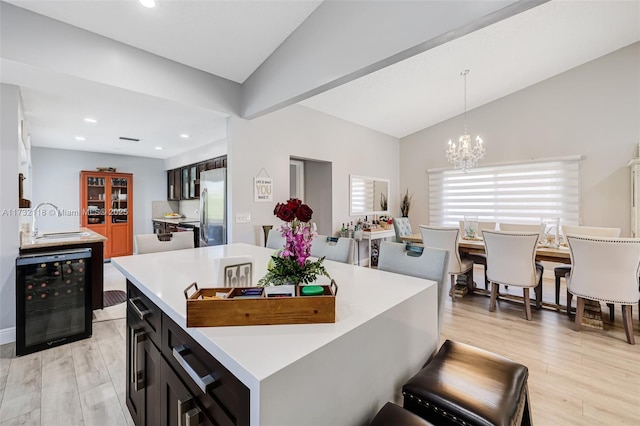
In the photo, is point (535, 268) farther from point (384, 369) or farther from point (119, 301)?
point (119, 301)

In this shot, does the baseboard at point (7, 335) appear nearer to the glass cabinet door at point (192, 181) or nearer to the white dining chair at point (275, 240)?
the white dining chair at point (275, 240)

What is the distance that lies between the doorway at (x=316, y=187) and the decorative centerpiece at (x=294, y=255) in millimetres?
3908

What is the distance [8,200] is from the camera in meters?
2.51

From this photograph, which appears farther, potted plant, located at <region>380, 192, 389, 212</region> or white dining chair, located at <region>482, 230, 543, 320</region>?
potted plant, located at <region>380, 192, 389, 212</region>

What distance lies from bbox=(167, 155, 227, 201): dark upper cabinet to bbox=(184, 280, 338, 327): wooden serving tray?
4276 millimetres

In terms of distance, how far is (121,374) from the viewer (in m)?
2.12

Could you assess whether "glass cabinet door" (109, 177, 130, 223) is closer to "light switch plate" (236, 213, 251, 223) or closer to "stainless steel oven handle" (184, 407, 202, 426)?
"light switch plate" (236, 213, 251, 223)

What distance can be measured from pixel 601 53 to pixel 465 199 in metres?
2.93

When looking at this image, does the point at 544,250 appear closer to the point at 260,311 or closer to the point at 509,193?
the point at 509,193

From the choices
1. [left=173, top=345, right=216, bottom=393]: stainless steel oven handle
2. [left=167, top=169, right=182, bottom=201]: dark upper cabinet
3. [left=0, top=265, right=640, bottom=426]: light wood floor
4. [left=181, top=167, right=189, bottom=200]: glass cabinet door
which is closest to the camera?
[left=173, top=345, right=216, bottom=393]: stainless steel oven handle

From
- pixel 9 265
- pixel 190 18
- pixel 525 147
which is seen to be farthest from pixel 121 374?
pixel 525 147

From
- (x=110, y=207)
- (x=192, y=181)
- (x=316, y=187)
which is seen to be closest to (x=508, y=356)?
(x=316, y=187)

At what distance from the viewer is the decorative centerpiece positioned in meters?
0.99

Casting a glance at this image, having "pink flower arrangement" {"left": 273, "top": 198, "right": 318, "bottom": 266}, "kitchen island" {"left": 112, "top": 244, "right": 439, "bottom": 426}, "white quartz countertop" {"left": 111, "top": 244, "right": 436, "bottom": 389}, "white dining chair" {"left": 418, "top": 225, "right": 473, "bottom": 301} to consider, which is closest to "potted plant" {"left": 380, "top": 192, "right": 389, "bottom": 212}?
"white dining chair" {"left": 418, "top": 225, "right": 473, "bottom": 301}
